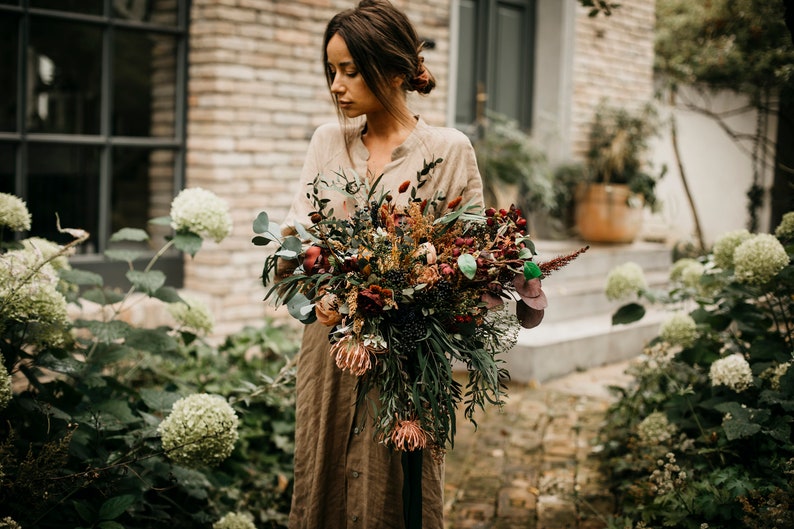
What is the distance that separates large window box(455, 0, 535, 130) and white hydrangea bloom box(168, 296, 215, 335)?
5.04m

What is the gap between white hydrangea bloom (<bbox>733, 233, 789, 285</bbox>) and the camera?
10.4 ft

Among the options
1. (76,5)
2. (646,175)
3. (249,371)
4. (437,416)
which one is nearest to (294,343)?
(249,371)

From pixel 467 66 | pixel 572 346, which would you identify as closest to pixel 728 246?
pixel 572 346

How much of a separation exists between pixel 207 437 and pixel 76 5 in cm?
318

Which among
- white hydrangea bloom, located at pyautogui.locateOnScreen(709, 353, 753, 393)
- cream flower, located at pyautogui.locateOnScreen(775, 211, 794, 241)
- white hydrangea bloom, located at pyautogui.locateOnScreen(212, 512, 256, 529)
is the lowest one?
white hydrangea bloom, located at pyautogui.locateOnScreen(212, 512, 256, 529)

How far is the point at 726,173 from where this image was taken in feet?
40.5

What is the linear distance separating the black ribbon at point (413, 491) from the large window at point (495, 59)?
6116mm

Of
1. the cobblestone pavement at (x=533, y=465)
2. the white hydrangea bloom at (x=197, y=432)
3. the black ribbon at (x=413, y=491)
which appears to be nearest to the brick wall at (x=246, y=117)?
the cobblestone pavement at (x=533, y=465)

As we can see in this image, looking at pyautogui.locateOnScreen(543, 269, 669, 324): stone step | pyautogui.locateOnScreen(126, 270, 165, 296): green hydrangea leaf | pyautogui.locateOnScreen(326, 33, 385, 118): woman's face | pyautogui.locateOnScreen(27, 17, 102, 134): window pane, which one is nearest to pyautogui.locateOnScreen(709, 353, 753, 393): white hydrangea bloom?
pyautogui.locateOnScreen(326, 33, 385, 118): woman's face

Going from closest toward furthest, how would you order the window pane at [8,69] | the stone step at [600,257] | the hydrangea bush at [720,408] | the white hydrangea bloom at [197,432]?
the white hydrangea bloom at [197,432], the hydrangea bush at [720,408], the window pane at [8,69], the stone step at [600,257]

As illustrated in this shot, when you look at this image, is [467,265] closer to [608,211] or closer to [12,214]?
[12,214]

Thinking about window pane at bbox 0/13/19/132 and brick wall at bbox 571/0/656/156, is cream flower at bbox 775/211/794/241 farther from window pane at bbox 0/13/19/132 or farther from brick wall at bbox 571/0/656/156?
brick wall at bbox 571/0/656/156

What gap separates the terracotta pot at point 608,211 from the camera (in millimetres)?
8250

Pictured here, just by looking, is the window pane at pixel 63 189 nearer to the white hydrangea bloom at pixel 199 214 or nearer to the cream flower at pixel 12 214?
the cream flower at pixel 12 214
